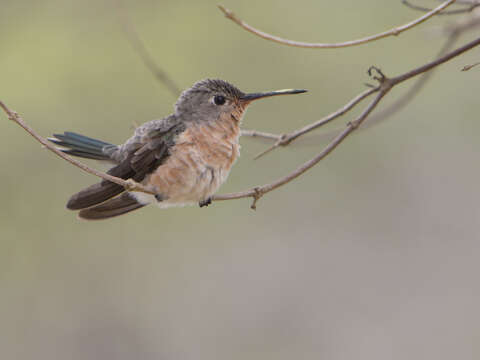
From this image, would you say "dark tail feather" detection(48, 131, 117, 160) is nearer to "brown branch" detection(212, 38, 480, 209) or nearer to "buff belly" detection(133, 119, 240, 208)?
"buff belly" detection(133, 119, 240, 208)

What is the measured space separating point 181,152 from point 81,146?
28.0 inches

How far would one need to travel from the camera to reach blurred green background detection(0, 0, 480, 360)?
300 inches

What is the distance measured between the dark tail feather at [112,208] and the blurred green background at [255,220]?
10.9ft

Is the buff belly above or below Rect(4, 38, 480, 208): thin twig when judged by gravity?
above

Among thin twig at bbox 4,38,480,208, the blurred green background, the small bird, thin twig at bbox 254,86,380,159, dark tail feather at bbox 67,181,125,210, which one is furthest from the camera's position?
the blurred green background

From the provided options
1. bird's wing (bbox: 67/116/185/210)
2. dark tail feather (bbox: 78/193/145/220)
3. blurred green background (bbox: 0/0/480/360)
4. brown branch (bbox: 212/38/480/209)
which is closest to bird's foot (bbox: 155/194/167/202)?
bird's wing (bbox: 67/116/185/210)

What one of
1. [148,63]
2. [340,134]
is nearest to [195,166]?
[148,63]

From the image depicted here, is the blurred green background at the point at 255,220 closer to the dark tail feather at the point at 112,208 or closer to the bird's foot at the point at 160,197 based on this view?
the dark tail feather at the point at 112,208

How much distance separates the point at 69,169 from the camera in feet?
25.4

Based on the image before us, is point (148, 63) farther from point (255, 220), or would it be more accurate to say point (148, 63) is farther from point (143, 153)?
point (255, 220)

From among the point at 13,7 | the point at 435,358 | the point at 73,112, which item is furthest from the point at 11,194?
the point at 435,358

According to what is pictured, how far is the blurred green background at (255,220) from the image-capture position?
7.61 metres

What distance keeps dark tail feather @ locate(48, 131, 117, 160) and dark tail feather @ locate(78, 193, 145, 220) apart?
0.97 ft

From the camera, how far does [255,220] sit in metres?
8.67
